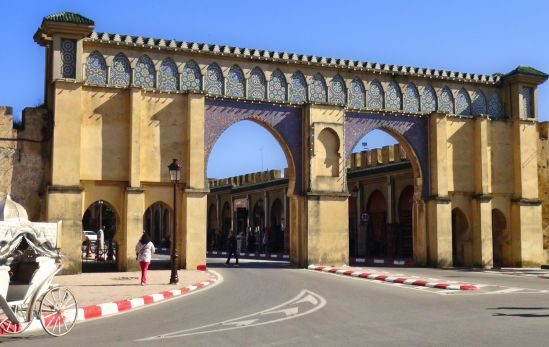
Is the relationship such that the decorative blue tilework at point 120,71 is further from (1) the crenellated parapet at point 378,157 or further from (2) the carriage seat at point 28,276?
(1) the crenellated parapet at point 378,157

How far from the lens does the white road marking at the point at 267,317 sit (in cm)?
940

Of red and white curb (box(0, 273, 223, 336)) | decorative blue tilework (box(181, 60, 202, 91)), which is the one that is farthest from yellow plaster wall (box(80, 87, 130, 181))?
red and white curb (box(0, 273, 223, 336))

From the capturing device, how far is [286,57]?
26.8 metres

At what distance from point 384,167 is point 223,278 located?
1752 cm

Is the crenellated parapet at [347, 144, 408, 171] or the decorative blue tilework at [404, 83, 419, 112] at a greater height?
the decorative blue tilework at [404, 83, 419, 112]

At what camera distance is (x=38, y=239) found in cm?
1005

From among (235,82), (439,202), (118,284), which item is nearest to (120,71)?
(235,82)

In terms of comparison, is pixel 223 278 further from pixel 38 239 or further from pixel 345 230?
pixel 38 239

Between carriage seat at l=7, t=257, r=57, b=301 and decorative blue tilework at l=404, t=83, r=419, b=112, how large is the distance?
21.3 m

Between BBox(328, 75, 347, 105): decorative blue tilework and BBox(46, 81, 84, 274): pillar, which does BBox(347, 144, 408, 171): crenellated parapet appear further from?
BBox(46, 81, 84, 274): pillar

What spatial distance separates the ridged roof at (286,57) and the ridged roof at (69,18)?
72 centimetres

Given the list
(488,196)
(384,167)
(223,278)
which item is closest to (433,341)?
(223,278)

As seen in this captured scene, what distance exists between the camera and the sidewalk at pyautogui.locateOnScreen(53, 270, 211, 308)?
1464 centimetres

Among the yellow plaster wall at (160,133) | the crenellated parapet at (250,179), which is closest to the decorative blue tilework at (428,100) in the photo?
the yellow plaster wall at (160,133)
